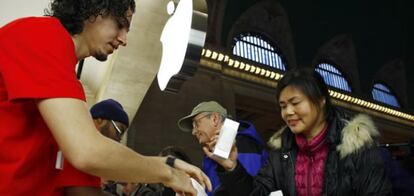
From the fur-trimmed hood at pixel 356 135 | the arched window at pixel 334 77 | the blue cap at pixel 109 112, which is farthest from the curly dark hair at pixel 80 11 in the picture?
the arched window at pixel 334 77

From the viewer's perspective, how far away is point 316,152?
2.03m

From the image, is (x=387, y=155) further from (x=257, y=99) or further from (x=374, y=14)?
(x=374, y=14)

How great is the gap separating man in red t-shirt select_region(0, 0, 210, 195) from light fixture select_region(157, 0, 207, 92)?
A: 5.00ft

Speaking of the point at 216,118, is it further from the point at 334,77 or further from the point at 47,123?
the point at 334,77

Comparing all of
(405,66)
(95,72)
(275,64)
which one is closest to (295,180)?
(95,72)

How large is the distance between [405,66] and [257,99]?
27.8 ft

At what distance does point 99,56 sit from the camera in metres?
1.34

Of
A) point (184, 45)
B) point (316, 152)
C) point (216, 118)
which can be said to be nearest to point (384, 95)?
point (216, 118)

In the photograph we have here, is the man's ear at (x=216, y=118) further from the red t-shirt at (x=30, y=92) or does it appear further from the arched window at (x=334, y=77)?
the arched window at (x=334, y=77)

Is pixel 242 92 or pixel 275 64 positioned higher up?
pixel 275 64

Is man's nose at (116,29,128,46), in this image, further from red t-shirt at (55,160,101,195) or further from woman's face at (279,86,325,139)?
woman's face at (279,86,325,139)

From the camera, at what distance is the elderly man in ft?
8.87

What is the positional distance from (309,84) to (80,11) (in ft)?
4.27

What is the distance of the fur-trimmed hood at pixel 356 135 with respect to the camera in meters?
1.91
